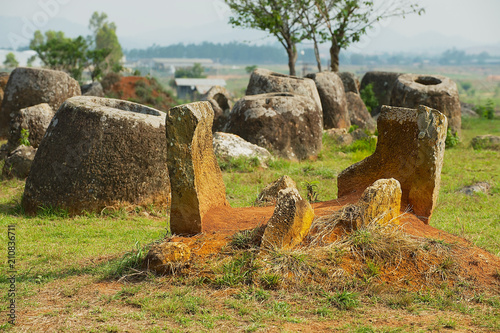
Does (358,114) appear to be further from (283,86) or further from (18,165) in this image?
(18,165)

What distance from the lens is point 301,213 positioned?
18.7 feet

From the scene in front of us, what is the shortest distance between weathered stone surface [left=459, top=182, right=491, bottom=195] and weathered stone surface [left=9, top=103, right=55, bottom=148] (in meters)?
8.53

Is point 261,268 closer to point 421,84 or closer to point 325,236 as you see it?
point 325,236

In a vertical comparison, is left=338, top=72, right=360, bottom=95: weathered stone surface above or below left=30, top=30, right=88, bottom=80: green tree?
below

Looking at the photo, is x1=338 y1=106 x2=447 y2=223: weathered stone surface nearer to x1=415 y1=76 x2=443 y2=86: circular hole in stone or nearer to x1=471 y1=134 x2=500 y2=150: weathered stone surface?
x1=471 y1=134 x2=500 y2=150: weathered stone surface

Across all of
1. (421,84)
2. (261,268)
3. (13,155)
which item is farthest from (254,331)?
(421,84)

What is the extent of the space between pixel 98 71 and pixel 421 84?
21734 mm

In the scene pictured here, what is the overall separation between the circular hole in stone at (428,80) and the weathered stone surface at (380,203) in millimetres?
13146

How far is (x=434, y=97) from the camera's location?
17062 mm

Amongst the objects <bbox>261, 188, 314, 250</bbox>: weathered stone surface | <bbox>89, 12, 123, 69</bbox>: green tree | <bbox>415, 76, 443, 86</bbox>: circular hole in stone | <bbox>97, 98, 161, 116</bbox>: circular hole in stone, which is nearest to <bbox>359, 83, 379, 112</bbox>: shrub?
<bbox>415, 76, 443, 86</bbox>: circular hole in stone

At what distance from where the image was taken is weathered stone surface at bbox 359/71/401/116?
23.8 meters

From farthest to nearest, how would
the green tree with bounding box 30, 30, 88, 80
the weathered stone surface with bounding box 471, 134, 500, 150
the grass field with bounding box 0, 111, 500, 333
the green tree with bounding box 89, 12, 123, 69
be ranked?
the green tree with bounding box 89, 12, 123, 69, the green tree with bounding box 30, 30, 88, 80, the weathered stone surface with bounding box 471, 134, 500, 150, the grass field with bounding box 0, 111, 500, 333

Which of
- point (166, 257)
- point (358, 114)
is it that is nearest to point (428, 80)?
point (358, 114)

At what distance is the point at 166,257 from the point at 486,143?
12.6 m
